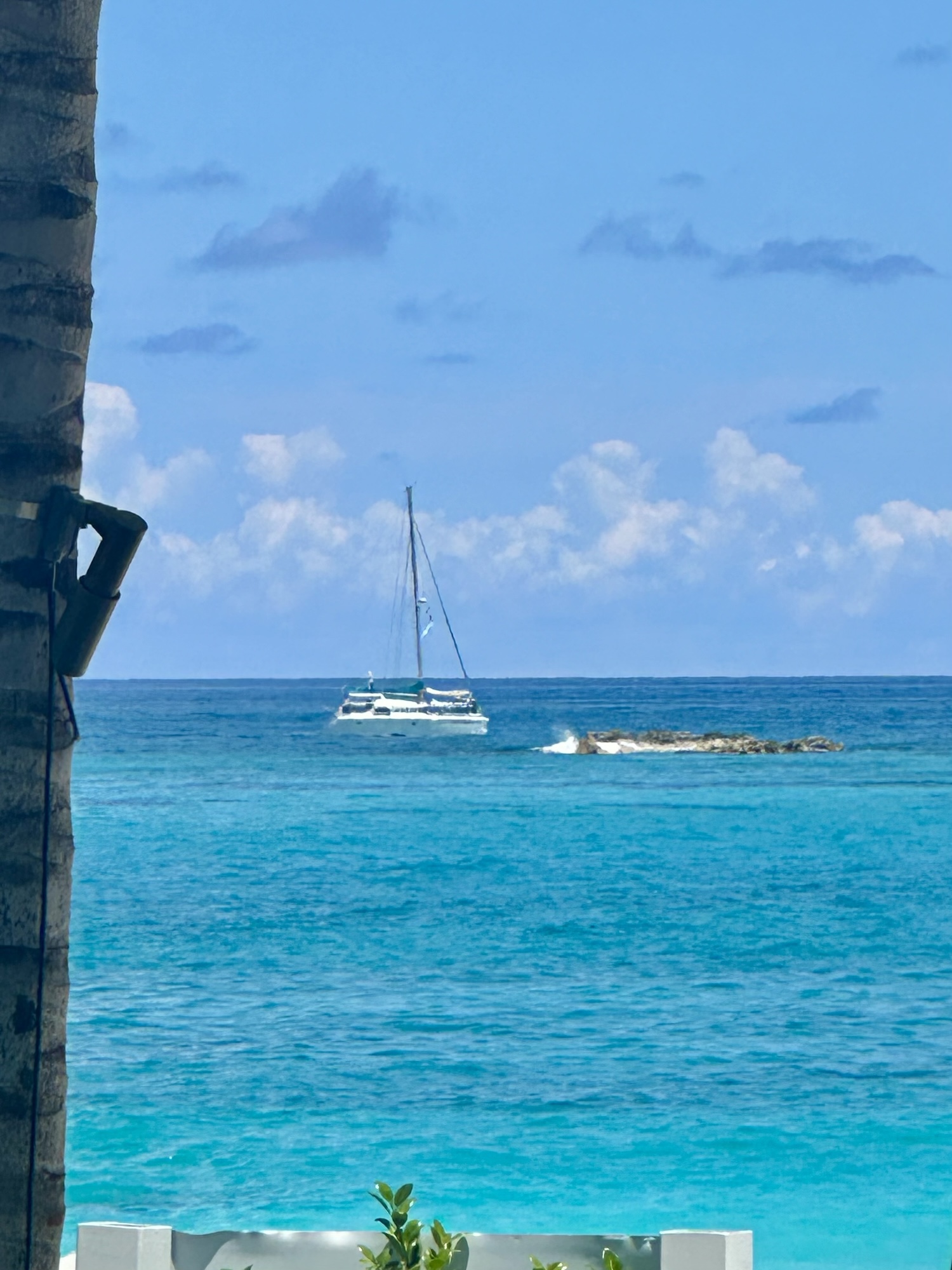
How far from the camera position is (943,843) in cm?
5094

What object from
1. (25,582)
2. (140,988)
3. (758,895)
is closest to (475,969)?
(140,988)

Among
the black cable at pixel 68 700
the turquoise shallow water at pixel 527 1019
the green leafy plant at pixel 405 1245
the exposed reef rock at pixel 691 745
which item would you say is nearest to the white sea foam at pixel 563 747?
the exposed reef rock at pixel 691 745

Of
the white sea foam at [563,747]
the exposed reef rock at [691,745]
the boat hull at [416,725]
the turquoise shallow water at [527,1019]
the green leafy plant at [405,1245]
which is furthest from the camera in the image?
the boat hull at [416,725]

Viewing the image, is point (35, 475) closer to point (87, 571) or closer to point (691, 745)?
point (87, 571)

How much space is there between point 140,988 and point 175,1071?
6.63 meters

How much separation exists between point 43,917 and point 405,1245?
131 inches

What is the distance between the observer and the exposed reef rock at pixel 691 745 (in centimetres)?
8925

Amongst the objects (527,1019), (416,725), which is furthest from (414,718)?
(527,1019)

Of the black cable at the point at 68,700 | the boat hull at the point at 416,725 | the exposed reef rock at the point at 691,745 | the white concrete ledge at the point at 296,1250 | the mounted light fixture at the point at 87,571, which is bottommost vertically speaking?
the white concrete ledge at the point at 296,1250

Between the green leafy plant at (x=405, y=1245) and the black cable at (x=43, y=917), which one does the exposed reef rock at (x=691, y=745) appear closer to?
the green leafy plant at (x=405, y=1245)

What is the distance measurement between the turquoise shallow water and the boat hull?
155 ft

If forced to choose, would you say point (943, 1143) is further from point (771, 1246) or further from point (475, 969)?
point (475, 969)

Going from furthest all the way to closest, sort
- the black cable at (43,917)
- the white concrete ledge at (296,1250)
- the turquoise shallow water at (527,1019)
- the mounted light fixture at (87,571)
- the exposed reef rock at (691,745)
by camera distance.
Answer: the exposed reef rock at (691,745) → the turquoise shallow water at (527,1019) → the white concrete ledge at (296,1250) → the mounted light fixture at (87,571) → the black cable at (43,917)

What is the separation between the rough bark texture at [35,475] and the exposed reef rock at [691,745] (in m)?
85.5
